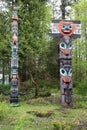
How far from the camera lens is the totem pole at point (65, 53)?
16094 mm

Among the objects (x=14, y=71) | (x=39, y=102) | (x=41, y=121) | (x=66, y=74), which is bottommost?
(x=39, y=102)

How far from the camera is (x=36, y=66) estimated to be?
890 inches

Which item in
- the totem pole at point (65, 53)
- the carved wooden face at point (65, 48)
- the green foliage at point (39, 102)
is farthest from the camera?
the green foliage at point (39, 102)

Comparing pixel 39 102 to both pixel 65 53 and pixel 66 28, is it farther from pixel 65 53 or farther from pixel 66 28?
pixel 66 28

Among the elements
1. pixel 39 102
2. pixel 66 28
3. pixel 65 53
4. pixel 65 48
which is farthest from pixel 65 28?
pixel 39 102

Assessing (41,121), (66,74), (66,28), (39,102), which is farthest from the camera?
(39,102)

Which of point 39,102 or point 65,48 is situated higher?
point 65,48

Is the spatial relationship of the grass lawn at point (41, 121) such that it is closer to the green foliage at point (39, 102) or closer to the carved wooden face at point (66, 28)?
the green foliage at point (39, 102)

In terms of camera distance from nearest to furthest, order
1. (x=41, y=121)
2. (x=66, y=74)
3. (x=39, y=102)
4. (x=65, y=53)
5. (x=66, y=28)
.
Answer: (x=41, y=121)
(x=66, y=74)
(x=65, y=53)
(x=66, y=28)
(x=39, y=102)

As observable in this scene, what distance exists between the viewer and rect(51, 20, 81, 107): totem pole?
16094 millimetres

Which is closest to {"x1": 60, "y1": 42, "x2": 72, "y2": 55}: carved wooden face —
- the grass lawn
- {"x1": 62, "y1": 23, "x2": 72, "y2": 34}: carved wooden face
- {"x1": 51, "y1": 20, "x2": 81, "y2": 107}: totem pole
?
{"x1": 51, "y1": 20, "x2": 81, "y2": 107}: totem pole

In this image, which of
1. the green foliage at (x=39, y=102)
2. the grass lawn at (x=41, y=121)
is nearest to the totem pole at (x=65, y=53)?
the green foliage at (x=39, y=102)

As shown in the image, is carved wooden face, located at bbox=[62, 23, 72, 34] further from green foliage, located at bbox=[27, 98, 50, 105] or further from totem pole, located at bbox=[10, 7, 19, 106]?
green foliage, located at bbox=[27, 98, 50, 105]

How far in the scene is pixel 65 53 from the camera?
16.4 m
